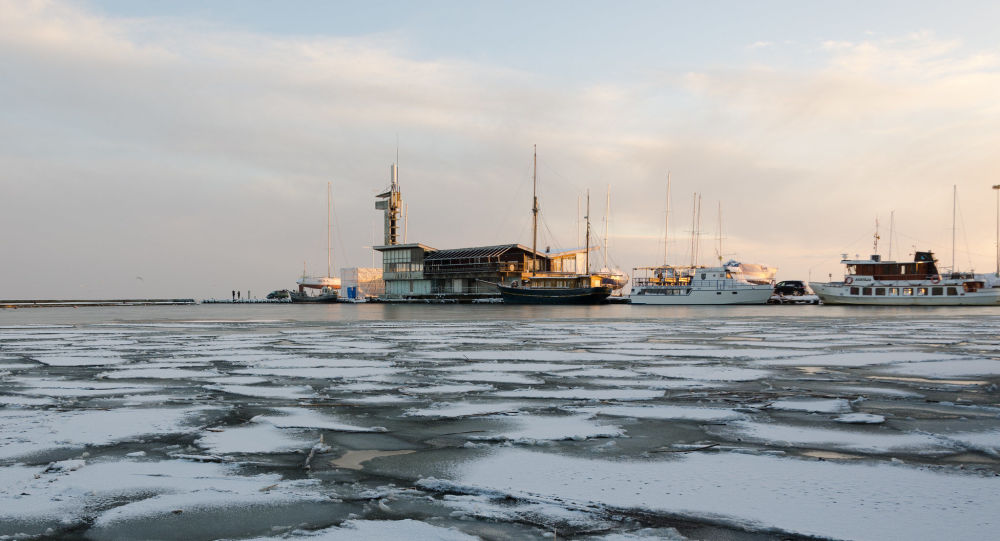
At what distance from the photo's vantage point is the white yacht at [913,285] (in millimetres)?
53031

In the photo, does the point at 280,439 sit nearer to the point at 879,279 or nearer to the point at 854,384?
the point at 854,384

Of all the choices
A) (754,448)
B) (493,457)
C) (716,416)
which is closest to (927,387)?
(716,416)

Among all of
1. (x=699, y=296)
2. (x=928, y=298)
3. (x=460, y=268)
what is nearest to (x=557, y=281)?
(x=460, y=268)

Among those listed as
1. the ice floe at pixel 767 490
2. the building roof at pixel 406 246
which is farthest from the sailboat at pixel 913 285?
the ice floe at pixel 767 490

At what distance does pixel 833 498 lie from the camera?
3346 millimetres

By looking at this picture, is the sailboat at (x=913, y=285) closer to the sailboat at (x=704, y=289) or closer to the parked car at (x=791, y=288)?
the sailboat at (x=704, y=289)

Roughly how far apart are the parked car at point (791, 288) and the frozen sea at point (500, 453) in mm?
83674

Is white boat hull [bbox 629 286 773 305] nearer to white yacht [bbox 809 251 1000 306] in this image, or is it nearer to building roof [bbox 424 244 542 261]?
white yacht [bbox 809 251 1000 306]

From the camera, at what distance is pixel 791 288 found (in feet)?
288

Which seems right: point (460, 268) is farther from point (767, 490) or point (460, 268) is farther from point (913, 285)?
point (767, 490)

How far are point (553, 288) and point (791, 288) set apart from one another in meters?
37.1

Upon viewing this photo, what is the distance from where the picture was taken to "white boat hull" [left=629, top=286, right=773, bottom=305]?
6041cm

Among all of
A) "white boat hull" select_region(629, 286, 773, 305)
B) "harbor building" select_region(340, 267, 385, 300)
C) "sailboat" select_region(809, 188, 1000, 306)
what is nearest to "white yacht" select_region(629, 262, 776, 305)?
"white boat hull" select_region(629, 286, 773, 305)

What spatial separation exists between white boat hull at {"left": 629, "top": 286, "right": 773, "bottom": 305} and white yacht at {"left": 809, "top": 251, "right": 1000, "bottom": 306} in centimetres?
792
